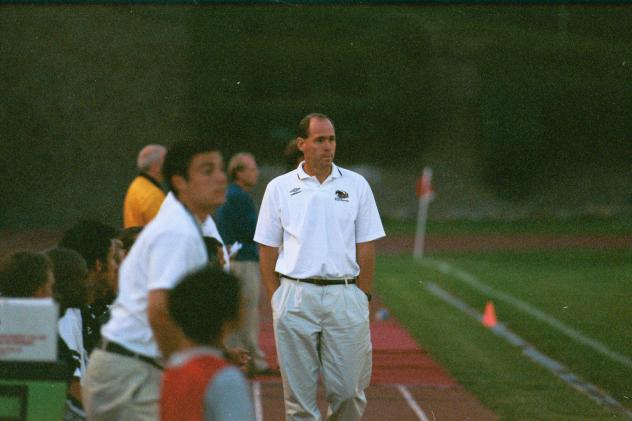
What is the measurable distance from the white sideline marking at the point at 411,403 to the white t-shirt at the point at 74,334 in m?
3.58

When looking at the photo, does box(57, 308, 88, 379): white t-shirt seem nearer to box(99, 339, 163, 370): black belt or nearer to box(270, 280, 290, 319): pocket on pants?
box(99, 339, 163, 370): black belt

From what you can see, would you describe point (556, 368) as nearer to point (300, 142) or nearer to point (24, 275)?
point (300, 142)

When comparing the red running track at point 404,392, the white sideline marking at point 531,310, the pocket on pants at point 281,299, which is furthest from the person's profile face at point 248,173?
the white sideline marking at point 531,310

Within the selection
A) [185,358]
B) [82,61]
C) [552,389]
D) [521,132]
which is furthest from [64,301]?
[521,132]

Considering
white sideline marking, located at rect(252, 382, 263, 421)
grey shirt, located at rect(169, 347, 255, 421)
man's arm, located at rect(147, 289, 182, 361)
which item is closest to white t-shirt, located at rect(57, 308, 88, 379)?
man's arm, located at rect(147, 289, 182, 361)

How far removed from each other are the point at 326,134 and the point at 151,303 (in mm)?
2753

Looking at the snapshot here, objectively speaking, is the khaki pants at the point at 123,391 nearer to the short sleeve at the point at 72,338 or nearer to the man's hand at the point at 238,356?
the man's hand at the point at 238,356

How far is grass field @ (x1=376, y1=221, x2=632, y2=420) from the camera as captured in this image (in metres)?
9.19

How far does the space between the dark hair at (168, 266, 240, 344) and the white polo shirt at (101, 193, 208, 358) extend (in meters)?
0.37

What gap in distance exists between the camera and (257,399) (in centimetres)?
878

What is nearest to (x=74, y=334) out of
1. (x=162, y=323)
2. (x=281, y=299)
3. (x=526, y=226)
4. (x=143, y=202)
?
(x=281, y=299)

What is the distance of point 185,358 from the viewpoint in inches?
127

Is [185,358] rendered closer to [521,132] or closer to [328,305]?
[328,305]

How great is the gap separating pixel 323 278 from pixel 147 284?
2370 mm
